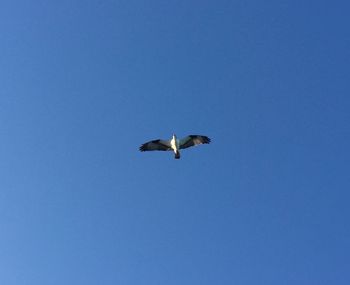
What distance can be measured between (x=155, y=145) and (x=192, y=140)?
3.11m

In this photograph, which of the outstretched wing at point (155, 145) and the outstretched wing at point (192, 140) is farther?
the outstretched wing at point (192, 140)

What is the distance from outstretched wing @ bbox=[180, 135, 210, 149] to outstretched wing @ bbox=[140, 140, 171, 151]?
1.25 m

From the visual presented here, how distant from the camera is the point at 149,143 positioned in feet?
→ 105

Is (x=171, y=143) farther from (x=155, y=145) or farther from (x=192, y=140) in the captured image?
(x=192, y=140)

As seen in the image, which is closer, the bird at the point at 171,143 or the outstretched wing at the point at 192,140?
the bird at the point at 171,143

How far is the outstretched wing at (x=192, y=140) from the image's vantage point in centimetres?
3234

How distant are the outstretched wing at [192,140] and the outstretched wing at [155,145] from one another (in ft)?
4.09

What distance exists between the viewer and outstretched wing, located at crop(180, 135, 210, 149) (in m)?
32.3

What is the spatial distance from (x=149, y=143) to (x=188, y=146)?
324 centimetres

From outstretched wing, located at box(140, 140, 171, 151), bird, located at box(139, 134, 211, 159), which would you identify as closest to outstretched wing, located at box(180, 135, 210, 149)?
bird, located at box(139, 134, 211, 159)

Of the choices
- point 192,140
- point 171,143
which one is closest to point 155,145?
point 171,143

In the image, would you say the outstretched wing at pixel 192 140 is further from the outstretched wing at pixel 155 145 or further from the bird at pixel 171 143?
the outstretched wing at pixel 155 145

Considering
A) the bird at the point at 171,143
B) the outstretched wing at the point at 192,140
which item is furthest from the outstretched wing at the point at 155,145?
the outstretched wing at the point at 192,140

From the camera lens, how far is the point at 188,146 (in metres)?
32.4
